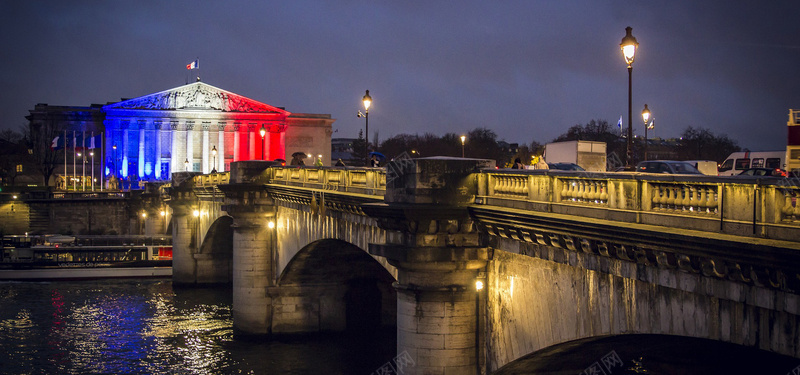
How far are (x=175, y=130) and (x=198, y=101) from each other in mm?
5891

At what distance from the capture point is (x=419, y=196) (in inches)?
559

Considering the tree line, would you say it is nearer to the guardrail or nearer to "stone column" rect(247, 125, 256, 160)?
"stone column" rect(247, 125, 256, 160)

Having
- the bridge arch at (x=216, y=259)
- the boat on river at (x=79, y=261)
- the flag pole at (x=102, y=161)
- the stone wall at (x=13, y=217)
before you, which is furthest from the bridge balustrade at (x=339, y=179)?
the flag pole at (x=102, y=161)

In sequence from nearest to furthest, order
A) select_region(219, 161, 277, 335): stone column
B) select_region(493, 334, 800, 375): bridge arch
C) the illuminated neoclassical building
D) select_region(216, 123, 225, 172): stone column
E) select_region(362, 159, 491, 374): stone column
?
select_region(493, 334, 800, 375): bridge arch < select_region(362, 159, 491, 374): stone column < select_region(219, 161, 277, 335): stone column < the illuminated neoclassical building < select_region(216, 123, 225, 172): stone column

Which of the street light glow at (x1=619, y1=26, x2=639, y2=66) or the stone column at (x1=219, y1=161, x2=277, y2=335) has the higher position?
the street light glow at (x1=619, y1=26, x2=639, y2=66)

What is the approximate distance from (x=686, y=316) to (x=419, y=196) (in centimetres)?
592

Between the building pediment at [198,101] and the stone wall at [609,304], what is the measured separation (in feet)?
382

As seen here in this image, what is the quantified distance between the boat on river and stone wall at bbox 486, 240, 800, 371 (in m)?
45.4

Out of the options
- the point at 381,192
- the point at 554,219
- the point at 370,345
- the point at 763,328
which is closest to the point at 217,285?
the point at 370,345

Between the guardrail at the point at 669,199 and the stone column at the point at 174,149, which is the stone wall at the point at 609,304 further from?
the stone column at the point at 174,149

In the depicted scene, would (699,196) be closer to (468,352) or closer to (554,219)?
(554,219)

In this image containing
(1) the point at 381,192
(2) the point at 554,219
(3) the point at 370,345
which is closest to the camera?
(2) the point at 554,219

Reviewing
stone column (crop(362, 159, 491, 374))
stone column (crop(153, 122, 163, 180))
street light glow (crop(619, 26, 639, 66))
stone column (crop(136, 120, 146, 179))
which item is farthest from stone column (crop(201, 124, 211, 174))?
street light glow (crop(619, 26, 639, 66))

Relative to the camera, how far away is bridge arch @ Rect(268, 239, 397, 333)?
30859mm
